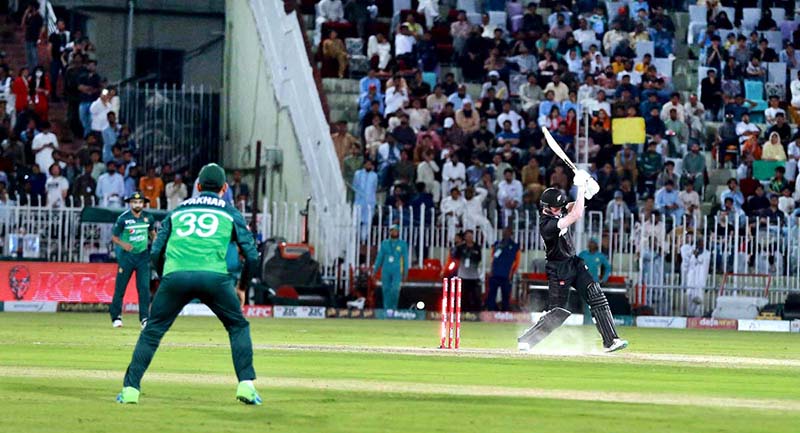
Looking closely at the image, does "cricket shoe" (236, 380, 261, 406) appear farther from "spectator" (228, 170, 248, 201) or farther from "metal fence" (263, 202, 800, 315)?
"spectator" (228, 170, 248, 201)

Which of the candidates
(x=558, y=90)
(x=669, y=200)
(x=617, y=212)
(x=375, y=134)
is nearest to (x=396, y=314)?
(x=375, y=134)

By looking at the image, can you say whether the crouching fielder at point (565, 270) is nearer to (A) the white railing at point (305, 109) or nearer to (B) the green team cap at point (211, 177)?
(B) the green team cap at point (211, 177)

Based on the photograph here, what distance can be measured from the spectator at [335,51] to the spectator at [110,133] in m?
4.80

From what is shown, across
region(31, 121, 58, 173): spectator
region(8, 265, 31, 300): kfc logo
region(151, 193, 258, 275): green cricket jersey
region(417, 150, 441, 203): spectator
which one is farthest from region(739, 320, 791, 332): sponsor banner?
region(151, 193, 258, 275): green cricket jersey

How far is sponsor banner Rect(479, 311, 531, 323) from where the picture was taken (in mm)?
33812

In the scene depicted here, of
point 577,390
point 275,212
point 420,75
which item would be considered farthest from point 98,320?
point 577,390

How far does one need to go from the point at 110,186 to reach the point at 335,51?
6430 millimetres

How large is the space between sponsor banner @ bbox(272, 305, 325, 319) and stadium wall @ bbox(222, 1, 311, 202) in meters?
3.63

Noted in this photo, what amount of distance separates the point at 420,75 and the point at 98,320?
11585 millimetres

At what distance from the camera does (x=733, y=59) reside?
40.8m

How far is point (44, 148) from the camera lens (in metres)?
36.7

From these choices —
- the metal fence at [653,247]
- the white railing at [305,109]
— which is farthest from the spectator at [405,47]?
the metal fence at [653,247]

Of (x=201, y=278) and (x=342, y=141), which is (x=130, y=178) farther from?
(x=201, y=278)

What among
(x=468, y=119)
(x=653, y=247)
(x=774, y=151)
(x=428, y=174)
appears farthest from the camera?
(x=774, y=151)
